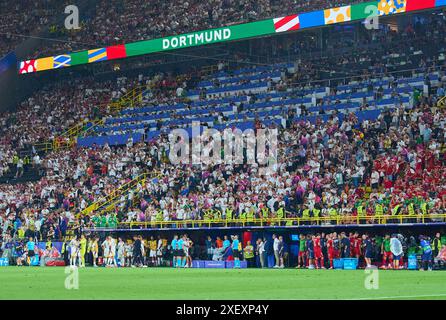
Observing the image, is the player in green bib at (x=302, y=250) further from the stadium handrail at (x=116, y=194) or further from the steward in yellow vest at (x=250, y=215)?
the stadium handrail at (x=116, y=194)

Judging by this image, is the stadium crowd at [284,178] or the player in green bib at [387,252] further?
the stadium crowd at [284,178]

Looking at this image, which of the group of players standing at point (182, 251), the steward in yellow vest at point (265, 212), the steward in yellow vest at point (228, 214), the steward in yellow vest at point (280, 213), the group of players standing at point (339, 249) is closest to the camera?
the group of players standing at point (339, 249)

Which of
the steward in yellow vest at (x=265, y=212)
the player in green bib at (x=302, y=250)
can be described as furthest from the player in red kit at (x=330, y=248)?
the steward in yellow vest at (x=265, y=212)

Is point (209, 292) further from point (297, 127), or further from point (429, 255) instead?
point (297, 127)

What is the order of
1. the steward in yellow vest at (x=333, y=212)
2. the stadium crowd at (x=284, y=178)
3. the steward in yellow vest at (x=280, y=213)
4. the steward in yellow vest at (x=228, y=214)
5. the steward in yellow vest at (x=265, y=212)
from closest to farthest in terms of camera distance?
the steward in yellow vest at (x=333, y=212) → the stadium crowd at (x=284, y=178) → the steward in yellow vest at (x=280, y=213) → the steward in yellow vest at (x=265, y=212) → the steward in yellow vest at (x=228, y=214)

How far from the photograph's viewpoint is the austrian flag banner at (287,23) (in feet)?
165

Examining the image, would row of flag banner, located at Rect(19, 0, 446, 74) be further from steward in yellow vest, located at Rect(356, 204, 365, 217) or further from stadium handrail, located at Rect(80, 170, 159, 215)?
steward in yellow vest, located at Rect(356, 204, 365, 217)

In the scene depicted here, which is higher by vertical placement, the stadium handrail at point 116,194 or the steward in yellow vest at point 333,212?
the stadium handrail at point 116,194

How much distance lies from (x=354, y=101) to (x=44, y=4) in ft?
99.9

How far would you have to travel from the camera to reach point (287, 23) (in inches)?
1999

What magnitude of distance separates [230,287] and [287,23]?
90.7 feet

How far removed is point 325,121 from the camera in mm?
46906

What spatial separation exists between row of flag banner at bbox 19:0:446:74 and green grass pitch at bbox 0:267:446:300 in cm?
1858

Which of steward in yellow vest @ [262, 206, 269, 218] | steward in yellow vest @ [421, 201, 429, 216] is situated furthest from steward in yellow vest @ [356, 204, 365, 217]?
steward in yellow vest @ [262, 206, 269, 218]
